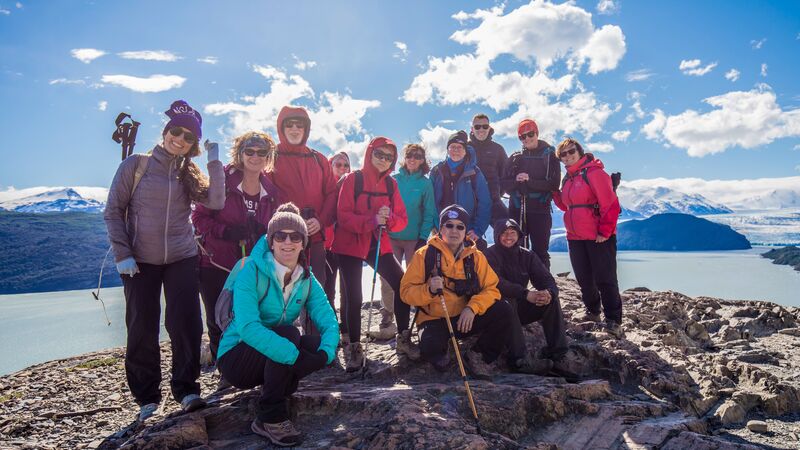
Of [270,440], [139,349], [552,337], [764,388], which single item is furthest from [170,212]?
[764,388]

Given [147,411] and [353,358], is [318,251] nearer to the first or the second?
[353,358]

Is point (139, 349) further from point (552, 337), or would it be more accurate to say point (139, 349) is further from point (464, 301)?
point (552, 337)

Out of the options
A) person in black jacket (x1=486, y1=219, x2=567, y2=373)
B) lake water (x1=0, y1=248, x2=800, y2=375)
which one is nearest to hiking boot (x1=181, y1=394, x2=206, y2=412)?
person in black jacket (x1=486, y1=219, x2=567, y2=373)

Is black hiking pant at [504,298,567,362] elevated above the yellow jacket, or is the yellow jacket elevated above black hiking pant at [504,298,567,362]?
the yellow jacket

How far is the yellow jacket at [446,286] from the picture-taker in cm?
455

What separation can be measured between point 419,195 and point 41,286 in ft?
409

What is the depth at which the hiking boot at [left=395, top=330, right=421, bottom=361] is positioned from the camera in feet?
15.3

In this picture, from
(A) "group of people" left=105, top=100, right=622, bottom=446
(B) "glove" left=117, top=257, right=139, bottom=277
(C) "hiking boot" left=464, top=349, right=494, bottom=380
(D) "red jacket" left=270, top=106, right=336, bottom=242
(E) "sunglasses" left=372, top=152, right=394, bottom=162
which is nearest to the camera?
(A) "group of people" left=105, top=100, right=622, bottom=446

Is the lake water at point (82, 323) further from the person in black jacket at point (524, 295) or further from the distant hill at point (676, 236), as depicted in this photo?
the distant hill at point (676, 236)

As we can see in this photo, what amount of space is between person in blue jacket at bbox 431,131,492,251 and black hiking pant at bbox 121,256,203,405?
3712 millimetres

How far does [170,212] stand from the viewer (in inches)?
152

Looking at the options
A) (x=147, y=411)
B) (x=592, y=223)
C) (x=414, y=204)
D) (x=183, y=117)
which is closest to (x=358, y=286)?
(x=414, y=204)

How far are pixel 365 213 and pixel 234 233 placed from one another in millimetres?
1535

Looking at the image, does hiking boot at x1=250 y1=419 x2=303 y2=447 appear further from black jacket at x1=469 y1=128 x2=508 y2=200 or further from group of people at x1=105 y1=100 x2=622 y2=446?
black jacket at x1=469 y1=128 x2=508 y2=200
